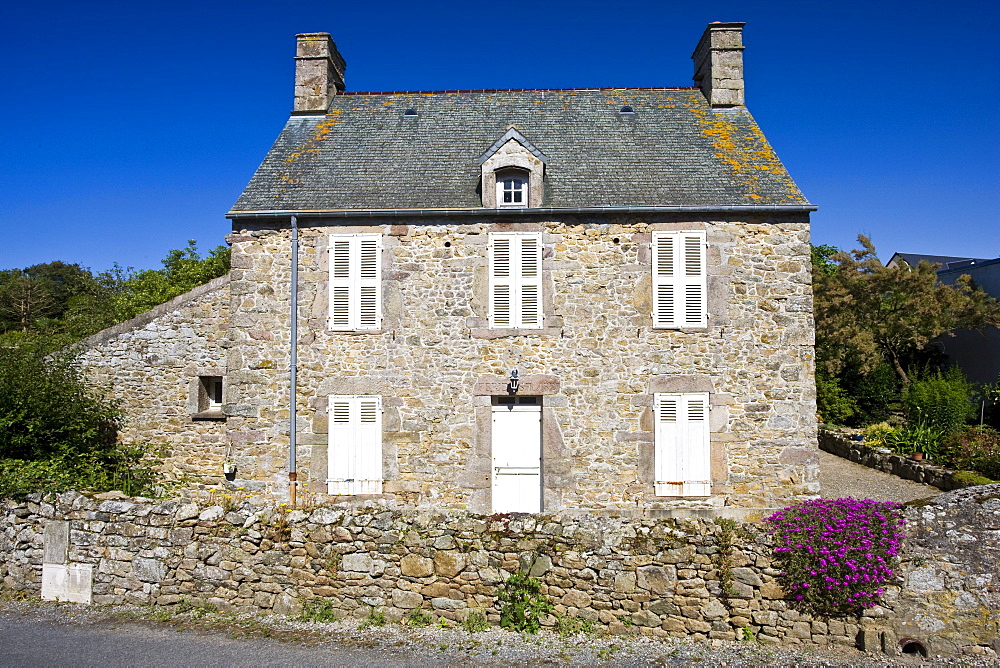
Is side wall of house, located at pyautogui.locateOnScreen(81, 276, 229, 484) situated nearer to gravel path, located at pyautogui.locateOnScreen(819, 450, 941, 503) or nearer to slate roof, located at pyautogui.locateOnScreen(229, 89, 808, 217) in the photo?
slate roof, located at pyautogui.locateOnScreen(229, 89, 808, 217)

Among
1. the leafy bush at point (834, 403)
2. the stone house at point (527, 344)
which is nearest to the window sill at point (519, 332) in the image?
the stone house at point (527, 344)

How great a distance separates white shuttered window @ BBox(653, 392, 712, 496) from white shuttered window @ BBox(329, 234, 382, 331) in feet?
17.0

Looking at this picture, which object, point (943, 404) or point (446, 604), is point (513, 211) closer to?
point (446, 604)

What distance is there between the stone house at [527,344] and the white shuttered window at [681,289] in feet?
0.11

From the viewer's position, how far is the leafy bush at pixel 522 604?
6.35 meters

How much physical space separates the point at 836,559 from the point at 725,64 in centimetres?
1076

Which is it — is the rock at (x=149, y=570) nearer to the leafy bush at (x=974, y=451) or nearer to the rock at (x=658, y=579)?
the rock at (x=658, y=579)

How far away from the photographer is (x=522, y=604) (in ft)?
20.9

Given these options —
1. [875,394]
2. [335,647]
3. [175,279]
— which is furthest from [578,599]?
[175,279]

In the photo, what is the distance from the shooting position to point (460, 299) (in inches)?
435

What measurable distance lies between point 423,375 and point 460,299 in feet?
4.82

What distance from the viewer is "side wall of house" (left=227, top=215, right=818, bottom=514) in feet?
35.1

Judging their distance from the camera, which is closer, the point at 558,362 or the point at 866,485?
the point at 558,362

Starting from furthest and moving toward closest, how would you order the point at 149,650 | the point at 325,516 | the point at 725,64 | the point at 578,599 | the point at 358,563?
the point at 725,64 → the point at 325,516 → the point at 358,563 → the point at 578,599 → the point at 149,650
